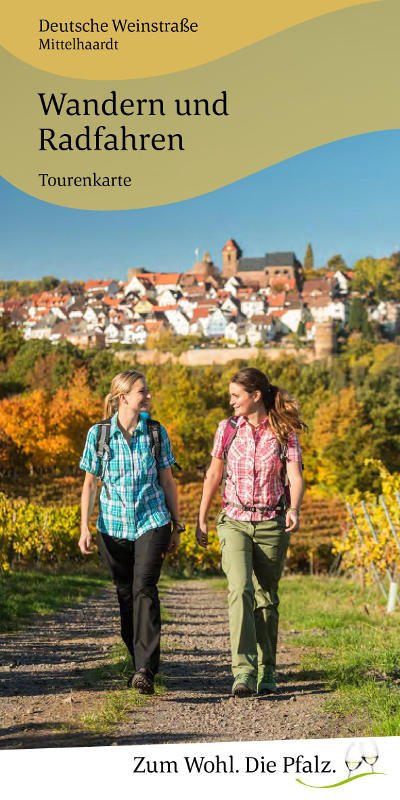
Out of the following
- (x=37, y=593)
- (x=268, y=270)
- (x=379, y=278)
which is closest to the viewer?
(x=37, y=593)

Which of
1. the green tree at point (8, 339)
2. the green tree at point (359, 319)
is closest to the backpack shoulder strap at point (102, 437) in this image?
the green tree at point (8, 339)

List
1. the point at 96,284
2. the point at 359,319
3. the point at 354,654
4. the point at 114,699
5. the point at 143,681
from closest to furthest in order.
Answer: the point at 114,699 → the point at 143,681 → the point at 354,654 → the point at 96,284 → the point at 359,319

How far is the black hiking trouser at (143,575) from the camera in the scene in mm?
3727

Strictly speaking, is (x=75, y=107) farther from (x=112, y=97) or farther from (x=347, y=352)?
(x=347, y=352)

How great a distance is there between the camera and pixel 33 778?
344 cm

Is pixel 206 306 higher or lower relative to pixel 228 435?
higher

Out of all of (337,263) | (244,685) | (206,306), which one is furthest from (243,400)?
(337,263)

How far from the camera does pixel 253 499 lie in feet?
12.4

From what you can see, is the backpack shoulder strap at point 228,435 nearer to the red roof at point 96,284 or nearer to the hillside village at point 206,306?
the hillside village at point 206,306

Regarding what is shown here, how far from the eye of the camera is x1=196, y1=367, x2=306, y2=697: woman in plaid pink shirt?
3.72 meters

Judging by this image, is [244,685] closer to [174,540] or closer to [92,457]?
[174,540]

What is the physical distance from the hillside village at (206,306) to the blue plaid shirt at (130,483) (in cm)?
1884

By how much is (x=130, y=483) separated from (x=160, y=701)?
842 mm

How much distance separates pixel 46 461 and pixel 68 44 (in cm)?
1882
